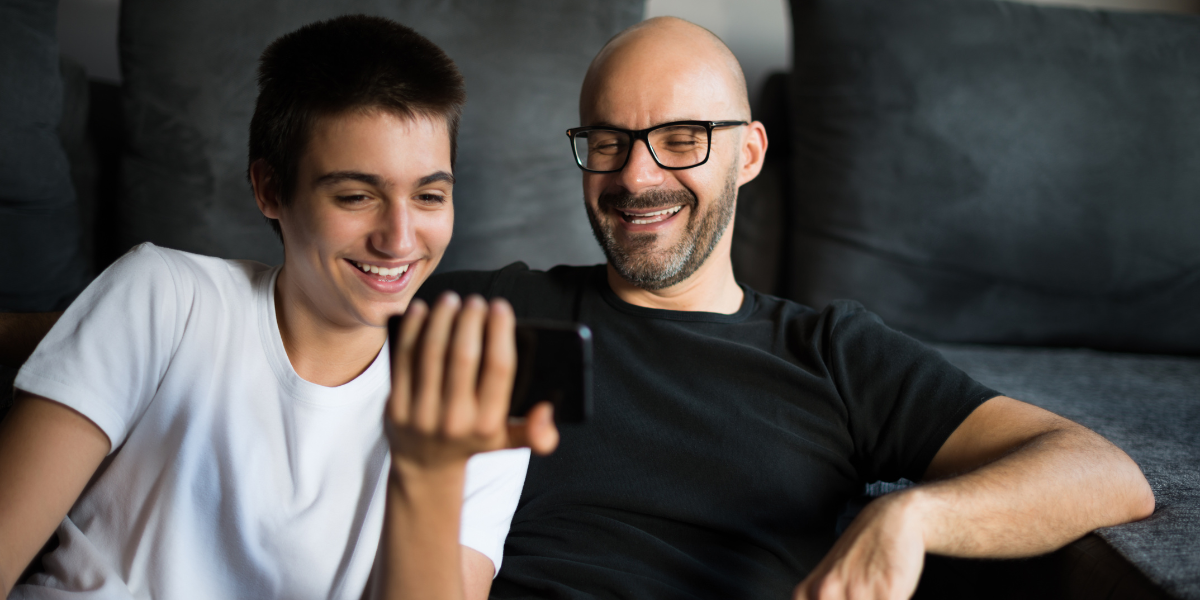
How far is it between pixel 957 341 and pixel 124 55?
66.2 inches

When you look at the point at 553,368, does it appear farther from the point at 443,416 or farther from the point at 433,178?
the point at 433,178

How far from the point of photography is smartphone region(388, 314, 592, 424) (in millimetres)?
538

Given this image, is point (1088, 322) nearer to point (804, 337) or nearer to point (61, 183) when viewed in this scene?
point (804, 337)

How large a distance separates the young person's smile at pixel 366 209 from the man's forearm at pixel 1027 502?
586 mm

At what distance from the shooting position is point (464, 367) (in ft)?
1.57

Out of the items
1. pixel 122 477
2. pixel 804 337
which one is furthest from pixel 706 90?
pixel 122 477

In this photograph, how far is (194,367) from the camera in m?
0.81

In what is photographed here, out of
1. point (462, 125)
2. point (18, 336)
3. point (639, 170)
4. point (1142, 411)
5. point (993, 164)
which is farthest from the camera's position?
point (993, 164)

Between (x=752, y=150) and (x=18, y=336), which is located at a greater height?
(x=752, y=150)

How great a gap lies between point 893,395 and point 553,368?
1.89 ft

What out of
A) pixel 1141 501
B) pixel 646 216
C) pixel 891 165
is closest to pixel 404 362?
pixel 646 216

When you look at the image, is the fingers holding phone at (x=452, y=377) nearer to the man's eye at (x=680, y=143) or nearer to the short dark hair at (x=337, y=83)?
the short dark hair at (x=337, y=83)

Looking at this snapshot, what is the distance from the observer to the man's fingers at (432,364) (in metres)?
0.48

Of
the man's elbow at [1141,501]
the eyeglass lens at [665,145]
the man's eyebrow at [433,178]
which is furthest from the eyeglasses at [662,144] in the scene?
the man's elbow at [1141,501]
